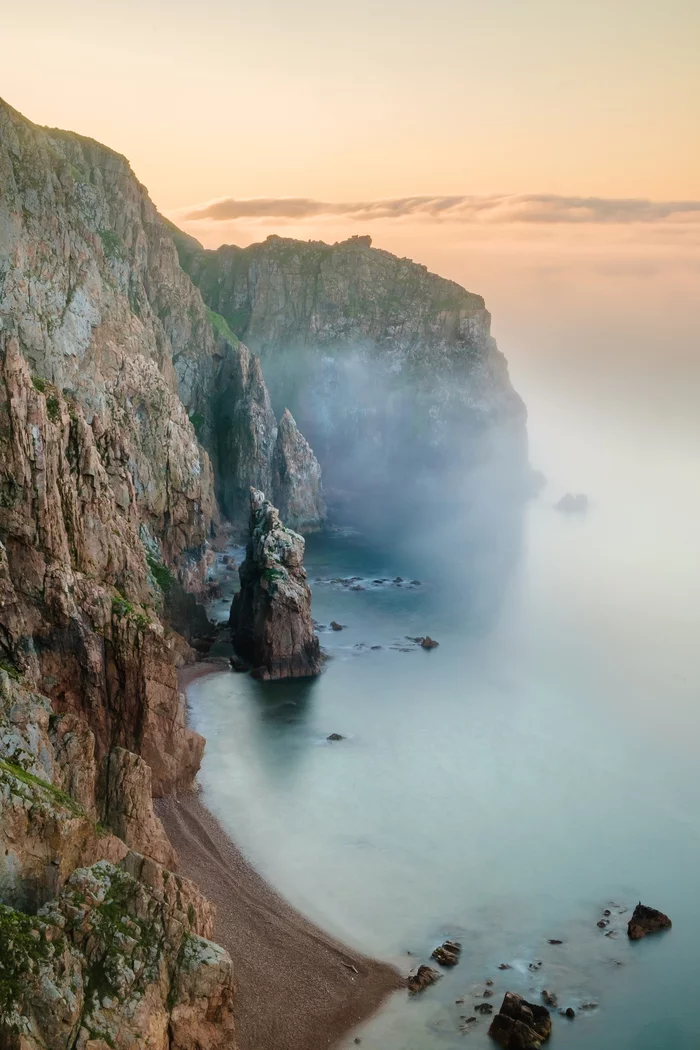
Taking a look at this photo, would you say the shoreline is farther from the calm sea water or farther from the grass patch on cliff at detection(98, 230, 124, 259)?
the grass patch on cliff at detection(98, 230, 124, 259)

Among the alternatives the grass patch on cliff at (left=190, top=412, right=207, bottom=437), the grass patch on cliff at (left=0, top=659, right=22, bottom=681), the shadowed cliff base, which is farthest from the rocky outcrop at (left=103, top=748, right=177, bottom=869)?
the grass patch on cliff at (left=190, top=412, right=207, bottom=437)

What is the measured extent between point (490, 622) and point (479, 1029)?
8075 cm

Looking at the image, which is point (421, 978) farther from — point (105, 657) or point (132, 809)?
point (105, 657)

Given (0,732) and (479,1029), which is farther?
(479,1029)

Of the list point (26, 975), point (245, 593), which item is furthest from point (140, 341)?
point (26, 975)

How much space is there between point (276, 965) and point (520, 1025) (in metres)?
13.5

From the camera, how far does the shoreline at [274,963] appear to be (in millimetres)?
51531

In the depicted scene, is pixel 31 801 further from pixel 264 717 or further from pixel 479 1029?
pixel 264 717

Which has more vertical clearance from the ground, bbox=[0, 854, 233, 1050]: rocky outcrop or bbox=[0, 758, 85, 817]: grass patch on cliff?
bbox=[0, 758, 85, 817]: grass patch on cliff

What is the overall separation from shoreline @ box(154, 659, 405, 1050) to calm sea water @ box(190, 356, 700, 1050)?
5.21 ft

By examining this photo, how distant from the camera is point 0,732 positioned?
156 ft

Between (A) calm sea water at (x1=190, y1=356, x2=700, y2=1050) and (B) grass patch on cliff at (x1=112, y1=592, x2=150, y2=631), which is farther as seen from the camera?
(B) grass patch on cliff at (x1=112, y1=592, x2=150, y2=631)

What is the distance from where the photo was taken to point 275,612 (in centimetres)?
10219

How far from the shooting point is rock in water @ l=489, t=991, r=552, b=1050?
51375 millimetres
